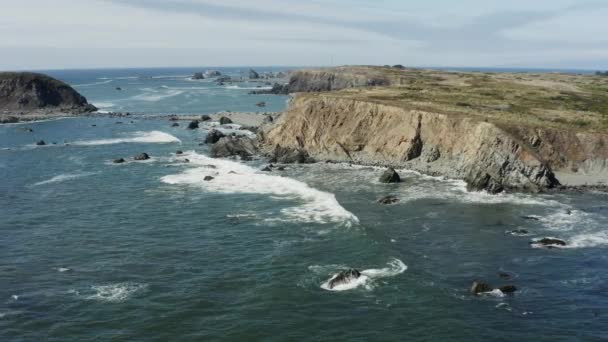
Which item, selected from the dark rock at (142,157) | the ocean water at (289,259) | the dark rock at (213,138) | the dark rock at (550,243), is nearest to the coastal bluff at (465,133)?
the ocean water at (289,259)

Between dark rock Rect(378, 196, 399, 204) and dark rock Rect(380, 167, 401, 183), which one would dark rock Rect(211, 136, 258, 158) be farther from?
dark rock Rect(378, 196, 399, 204)

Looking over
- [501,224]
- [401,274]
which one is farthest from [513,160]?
[401,274]

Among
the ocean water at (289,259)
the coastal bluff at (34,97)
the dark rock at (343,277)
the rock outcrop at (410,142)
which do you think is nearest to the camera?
the ocean water at (289,259)

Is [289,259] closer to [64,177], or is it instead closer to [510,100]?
[64,177]

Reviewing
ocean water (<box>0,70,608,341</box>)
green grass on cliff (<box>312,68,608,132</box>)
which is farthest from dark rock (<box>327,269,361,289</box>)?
green grass on cliff (<box>312,68,608,132</box>)

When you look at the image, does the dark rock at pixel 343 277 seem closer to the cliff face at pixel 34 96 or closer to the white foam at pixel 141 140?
the white foam at pixel 141 140
